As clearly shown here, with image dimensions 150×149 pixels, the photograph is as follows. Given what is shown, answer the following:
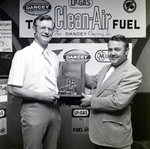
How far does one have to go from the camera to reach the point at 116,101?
1.99 m

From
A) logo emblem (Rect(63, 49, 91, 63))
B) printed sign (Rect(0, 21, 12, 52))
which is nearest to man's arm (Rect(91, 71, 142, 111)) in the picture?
logo emblem (Rect(63, 49, 91, 63))

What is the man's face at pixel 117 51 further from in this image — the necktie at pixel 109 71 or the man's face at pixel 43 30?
the man's face at pixel 43 30

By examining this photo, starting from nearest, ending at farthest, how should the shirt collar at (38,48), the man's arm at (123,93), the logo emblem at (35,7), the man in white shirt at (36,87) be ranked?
1. the man's arm at (123,93)
2. the man in white shirt at (36,87)
3. the shirt collar at (38,48)
4. the logo emblem at (35,7)

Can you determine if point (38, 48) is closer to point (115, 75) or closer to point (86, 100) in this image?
point (86, 100)

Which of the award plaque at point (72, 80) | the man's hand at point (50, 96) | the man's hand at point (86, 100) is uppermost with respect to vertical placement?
the award plaque at point (72, 80)

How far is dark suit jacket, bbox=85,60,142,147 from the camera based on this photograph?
6.49 ft

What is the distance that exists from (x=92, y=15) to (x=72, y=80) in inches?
38.2

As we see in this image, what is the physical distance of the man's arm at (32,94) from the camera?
213 cm

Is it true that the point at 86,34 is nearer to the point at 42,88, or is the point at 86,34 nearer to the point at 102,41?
Result: the point at 102,41

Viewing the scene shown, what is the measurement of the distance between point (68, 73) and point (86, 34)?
0.76 m

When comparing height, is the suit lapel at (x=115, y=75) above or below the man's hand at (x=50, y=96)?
above

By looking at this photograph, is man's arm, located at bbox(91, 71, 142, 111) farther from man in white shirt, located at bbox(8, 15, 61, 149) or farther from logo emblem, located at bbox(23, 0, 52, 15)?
logo emblem, located at bbox(23, 0, 52, 15)

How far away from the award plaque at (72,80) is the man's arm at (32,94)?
0.11 m

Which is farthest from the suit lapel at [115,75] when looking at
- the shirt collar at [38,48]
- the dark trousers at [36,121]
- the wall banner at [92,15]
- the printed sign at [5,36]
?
the printed sign at [5,36]
